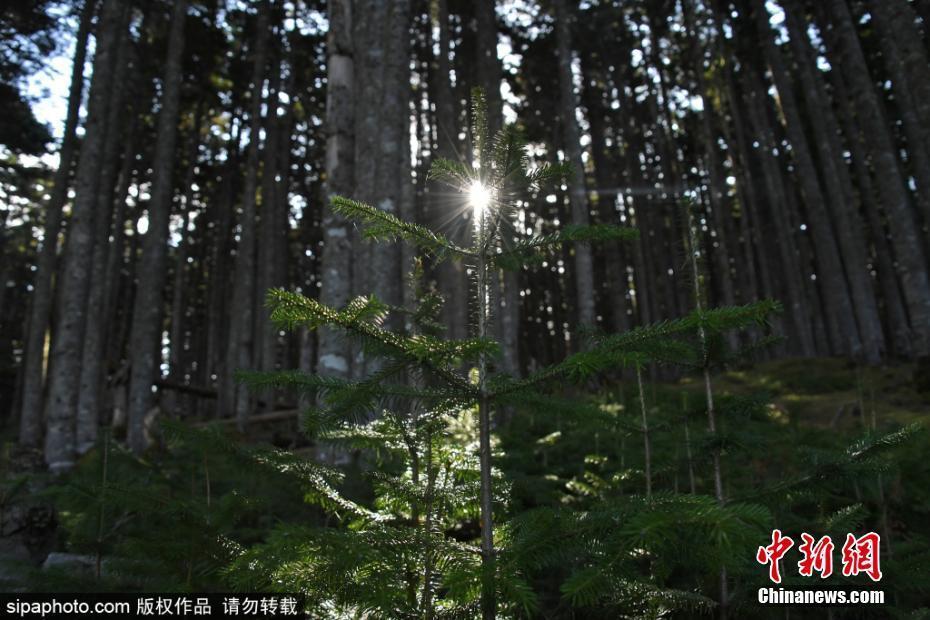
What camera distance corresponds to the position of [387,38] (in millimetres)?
8672

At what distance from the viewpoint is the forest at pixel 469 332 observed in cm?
215

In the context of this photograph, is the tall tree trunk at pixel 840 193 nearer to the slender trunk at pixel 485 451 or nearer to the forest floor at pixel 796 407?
the forest floor at pixel 796 407

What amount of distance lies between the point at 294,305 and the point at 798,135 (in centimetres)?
2099

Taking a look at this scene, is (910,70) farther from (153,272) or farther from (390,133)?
(153,272)

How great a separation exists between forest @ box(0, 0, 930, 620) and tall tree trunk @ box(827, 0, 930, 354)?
0.29ft

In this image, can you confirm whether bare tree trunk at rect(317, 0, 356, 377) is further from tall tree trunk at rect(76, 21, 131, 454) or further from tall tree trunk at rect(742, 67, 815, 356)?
tall tree trunk at rect(742, 67, 815, 356)

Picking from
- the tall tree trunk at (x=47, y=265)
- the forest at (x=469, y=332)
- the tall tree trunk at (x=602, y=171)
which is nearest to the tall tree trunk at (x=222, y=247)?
the forest at (x=469, y=332)

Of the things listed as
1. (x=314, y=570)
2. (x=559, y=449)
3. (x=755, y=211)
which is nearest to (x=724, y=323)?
(x=314, y=570)

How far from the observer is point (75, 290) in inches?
426

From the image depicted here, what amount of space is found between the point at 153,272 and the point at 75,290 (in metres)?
1.95

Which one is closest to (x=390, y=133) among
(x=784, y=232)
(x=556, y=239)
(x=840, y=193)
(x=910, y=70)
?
(x=556, y=239)

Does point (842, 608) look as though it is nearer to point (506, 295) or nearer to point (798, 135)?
point (506, 295)

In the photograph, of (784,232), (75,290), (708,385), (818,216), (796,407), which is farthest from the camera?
(784,232)

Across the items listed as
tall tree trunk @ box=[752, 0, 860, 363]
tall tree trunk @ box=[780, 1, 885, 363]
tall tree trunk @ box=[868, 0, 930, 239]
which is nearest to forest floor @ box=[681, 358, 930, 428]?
tall tree trunk @ box=[780, 1, 885, 363]
